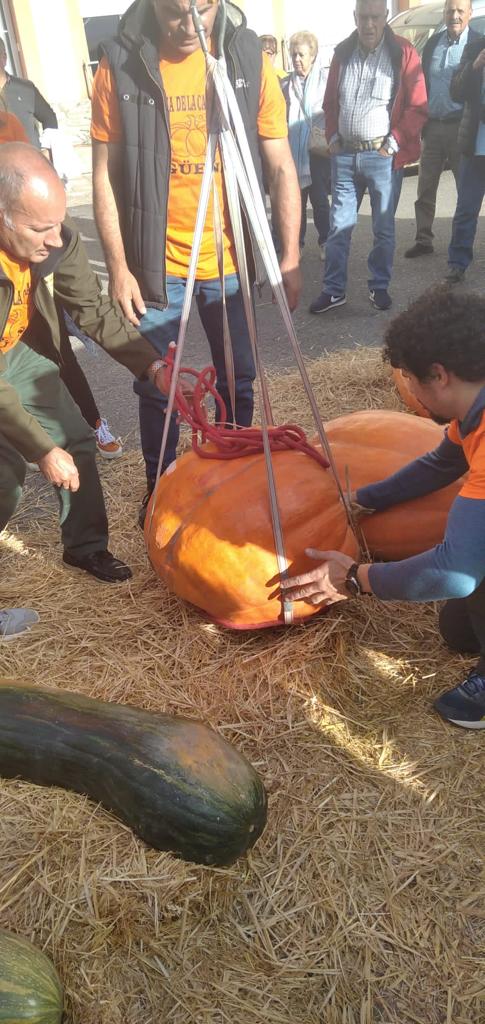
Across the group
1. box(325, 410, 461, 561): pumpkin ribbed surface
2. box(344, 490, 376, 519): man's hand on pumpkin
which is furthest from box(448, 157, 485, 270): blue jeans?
box(344, 490, 376, 519): man's hand on pumpkin

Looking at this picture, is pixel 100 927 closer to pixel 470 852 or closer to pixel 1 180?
pixel 470 852

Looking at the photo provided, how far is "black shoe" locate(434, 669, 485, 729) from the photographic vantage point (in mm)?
2484

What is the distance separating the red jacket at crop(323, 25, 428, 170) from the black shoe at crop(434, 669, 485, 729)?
17.9 feet

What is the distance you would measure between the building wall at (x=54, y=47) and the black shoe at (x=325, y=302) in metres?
16.9

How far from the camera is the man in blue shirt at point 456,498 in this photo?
2.08 m

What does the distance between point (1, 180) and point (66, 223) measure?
66cm

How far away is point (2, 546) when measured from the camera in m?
3.82

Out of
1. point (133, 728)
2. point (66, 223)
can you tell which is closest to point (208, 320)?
point (66, 223)

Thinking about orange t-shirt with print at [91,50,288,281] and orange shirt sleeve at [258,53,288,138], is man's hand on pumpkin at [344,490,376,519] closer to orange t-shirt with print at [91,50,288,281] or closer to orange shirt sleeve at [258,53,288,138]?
orange t-shirt with print at [91,50,288,281]

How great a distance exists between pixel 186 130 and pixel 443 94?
522 cm

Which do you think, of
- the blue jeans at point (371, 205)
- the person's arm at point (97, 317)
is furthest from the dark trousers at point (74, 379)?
the blue jeans at point (371, 205)

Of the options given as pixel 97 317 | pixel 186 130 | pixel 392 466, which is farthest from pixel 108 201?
pixel 392 466

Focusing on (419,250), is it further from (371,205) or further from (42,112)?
(42,112)

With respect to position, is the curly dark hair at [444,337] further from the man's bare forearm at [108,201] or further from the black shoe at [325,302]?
the black shoe at [325,302]
